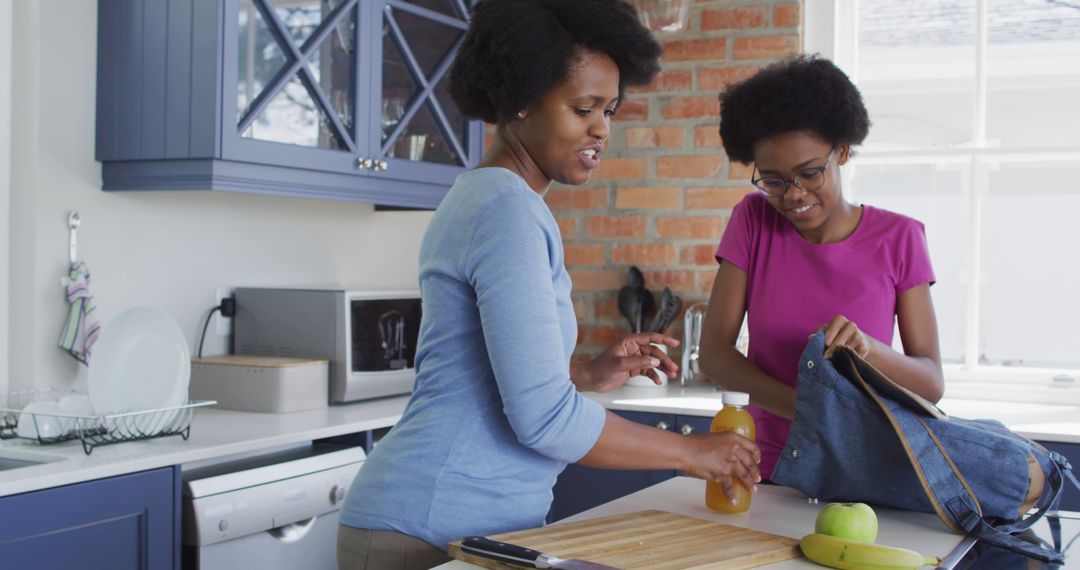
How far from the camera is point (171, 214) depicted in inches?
111

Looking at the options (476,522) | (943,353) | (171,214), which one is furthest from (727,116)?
(943,353)

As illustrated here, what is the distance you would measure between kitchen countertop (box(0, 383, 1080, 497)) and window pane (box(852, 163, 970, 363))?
0.29 metres

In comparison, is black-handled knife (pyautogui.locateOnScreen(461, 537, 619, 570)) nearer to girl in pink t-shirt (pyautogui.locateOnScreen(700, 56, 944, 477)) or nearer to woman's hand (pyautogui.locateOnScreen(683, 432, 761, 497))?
woman's hand (pyautogui.locateOnScreen(683, 432, 761, 497))

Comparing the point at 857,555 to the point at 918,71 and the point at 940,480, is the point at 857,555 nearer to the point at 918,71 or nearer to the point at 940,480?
the point at 940,480

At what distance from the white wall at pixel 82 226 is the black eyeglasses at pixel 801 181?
1674 mm

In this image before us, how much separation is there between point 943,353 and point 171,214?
2343 mm

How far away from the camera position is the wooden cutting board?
1.20 metres

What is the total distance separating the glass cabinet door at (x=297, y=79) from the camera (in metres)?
2.61

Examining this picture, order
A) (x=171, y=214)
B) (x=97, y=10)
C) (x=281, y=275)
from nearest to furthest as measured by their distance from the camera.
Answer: (x=97, y=10), (x=171, y=214), (x=281, y=275)

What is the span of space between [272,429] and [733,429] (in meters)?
1.29

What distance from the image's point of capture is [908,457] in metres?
1.42

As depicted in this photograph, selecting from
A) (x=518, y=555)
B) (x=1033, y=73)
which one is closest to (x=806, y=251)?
(x=518, y=555)

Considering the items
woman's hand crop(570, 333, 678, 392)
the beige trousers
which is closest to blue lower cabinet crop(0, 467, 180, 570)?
the beige trousers

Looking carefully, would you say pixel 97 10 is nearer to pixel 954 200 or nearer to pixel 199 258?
pixel 199 258
